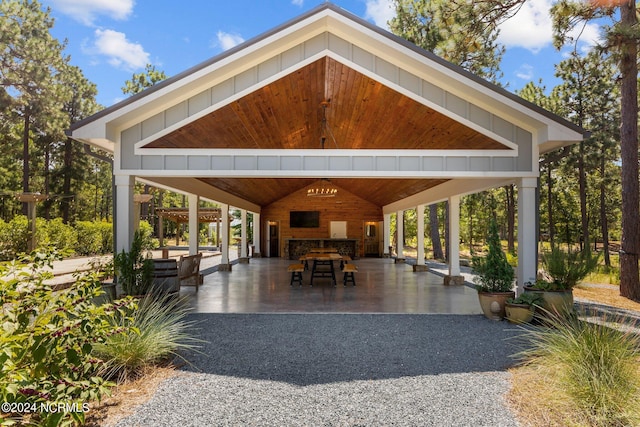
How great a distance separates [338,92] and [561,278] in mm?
4925

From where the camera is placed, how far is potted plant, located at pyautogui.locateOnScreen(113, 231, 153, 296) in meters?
5.78

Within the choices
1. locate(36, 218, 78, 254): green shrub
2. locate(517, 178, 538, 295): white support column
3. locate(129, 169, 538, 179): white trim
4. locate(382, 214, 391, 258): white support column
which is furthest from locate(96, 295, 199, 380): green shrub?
locate(382, 214, 391, 258): white support column

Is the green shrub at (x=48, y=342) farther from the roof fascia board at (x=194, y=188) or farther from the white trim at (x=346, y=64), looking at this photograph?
the roof fascia board at (x=194, y=188)

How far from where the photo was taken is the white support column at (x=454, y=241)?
965 cm

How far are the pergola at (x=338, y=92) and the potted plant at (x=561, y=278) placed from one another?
34 cm

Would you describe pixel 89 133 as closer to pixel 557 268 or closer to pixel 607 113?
pixel 557 268

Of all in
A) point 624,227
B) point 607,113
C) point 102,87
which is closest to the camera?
point 624,227

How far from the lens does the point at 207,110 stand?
612 centimetres

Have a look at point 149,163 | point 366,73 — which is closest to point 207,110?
point 149,163

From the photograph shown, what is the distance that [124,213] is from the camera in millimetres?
6152

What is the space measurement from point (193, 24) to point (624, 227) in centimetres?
2160

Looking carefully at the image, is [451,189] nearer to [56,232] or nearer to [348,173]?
[348,173]

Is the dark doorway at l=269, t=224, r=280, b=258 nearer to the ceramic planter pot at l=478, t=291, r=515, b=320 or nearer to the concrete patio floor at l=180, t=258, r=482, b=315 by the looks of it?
the concrete patio floor at l=180, t=258, r=482, b=315

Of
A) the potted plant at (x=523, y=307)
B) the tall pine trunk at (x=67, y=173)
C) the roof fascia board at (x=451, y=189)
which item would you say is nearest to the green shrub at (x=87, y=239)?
the tall pine trunk at (x=67, y=173)
